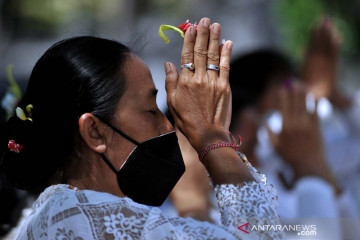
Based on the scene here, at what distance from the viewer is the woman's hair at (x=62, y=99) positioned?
2.06 meters

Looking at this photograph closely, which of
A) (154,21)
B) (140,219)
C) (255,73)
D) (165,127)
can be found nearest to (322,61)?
(255,73)

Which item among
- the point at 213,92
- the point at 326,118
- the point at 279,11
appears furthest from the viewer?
the point at 279,11

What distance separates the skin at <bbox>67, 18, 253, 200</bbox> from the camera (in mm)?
1979

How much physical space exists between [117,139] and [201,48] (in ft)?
1.56

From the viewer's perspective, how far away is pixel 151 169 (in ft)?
7.14

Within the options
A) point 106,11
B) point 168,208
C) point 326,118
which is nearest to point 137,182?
point 168,208

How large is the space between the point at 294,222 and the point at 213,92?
1.54 m

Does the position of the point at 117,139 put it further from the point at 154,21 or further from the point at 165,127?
the point at 154,21

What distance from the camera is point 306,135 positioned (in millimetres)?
3910

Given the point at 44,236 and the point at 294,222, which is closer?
the point at 44,236

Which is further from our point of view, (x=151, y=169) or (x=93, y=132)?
(x=151, y=169)

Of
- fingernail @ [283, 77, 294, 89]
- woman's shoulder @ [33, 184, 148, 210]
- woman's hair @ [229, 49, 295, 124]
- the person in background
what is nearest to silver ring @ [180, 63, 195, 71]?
woman's shoulder @ [33, 184, 148, 210]

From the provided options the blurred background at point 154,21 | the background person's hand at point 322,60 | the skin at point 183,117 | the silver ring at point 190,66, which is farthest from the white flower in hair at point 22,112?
the blurred background at point 154,21

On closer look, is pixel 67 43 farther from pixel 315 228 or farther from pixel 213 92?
pixel 315 228
